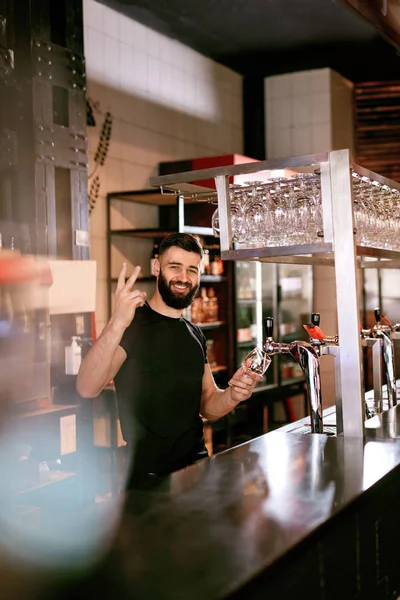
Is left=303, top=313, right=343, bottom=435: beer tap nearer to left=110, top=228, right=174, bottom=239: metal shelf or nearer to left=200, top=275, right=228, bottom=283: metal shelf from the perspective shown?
left=110, top=228, right=174, bottom=239: metal shelf

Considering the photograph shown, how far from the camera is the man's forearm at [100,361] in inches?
93.6

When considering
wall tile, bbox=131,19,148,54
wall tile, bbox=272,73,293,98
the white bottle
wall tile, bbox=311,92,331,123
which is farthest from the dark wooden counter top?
wall tile, bbox=272,73,293,98

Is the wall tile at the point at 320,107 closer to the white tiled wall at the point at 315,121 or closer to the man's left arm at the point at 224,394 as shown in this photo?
the white tiled wall at the point at 315,121

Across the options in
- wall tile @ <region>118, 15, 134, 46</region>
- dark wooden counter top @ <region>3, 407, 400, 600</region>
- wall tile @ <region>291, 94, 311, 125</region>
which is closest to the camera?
dark wooden counter top @ <region>3, 407, 400, 600</region>

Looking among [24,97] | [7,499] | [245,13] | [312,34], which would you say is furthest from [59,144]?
[312,34]

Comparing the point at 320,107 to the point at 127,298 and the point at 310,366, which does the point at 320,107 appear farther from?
the point at 127,298

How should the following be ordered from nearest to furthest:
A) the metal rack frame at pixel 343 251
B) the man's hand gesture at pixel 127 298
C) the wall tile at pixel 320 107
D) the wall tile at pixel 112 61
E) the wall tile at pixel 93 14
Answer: the metal rack frame at pixel 343 251 → the man's hand gesture at pixel 127 298 → the wall tile at pixel 93 14 → the wall tile at pixel 112 61 → the wall tile at pixel 320 107

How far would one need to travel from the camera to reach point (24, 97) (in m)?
3.84

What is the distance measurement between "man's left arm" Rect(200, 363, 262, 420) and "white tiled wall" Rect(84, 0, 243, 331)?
2.55 metres

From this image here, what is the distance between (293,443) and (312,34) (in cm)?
483

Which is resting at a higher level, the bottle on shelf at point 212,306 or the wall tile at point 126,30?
the wall tile at point 126,30

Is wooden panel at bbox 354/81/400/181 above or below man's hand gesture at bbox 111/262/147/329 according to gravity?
above

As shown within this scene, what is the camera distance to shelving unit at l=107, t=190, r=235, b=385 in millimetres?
5348

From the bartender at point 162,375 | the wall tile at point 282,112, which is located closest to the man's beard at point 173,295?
the bartender at point 162,375
